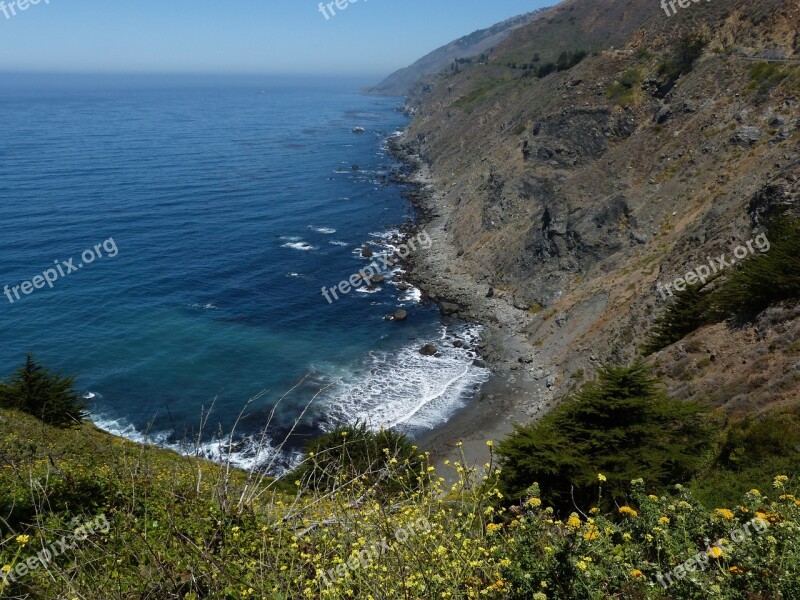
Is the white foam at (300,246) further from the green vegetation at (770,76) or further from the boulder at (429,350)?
the green vegetation at (770,76)

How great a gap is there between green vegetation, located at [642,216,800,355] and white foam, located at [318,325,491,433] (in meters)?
14.6

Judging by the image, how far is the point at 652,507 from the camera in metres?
7.32

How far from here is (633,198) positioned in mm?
49969

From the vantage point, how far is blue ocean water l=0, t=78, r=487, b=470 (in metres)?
38.9

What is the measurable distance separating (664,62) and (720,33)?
5939mm

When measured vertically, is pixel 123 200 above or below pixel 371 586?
above

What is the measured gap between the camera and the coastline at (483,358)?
115 feet

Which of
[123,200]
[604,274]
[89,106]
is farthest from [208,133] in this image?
[604,274]

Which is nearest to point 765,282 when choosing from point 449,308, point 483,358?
point 483,358

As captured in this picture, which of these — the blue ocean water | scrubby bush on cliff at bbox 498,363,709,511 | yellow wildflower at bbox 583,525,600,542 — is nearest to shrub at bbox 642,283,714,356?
scrubby bush on cliff at bbox 498,363,709,511

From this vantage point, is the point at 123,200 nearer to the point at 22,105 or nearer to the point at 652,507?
the point at 652,507

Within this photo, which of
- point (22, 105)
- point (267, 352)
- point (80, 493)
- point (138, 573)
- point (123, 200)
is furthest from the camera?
point (22, 105)

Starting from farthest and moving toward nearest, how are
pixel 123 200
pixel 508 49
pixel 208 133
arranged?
pixel 508 49 < pixel 208 133 < pixel 123 200

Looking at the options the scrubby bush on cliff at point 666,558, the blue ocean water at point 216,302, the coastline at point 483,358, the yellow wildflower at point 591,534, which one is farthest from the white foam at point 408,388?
the scrubby bush on cliff at point 666,558
